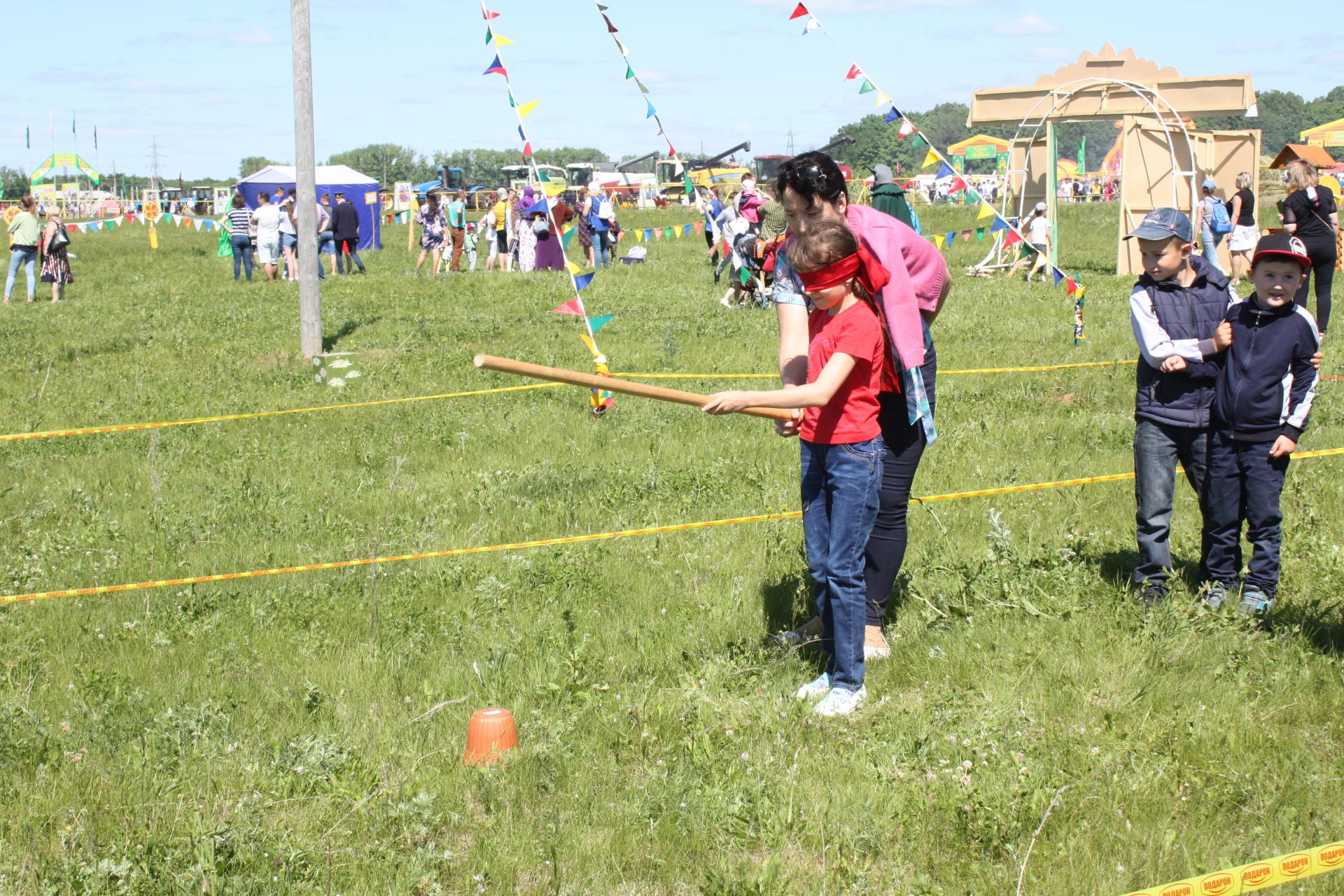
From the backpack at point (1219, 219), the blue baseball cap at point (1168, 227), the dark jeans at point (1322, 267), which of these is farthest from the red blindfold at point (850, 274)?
the backpack at point (1219, 219)

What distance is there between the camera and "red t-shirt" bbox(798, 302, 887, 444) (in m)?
4.35

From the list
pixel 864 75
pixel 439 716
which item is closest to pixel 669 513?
pixel 439 716

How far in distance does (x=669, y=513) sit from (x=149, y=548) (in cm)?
305

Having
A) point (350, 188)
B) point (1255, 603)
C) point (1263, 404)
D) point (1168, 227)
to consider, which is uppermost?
point (350, 188)

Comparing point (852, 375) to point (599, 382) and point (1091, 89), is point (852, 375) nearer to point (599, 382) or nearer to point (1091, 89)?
point (599, 382)

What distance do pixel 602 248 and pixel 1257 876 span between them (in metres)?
22.8

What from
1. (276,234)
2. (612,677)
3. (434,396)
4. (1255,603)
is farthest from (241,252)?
(1255,603)

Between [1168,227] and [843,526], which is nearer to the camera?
[843,526]

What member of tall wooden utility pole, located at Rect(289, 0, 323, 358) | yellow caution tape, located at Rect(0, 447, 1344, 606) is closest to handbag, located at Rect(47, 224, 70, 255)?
tall wooden utility pole, located at Rect(289, 0, 323, 358)

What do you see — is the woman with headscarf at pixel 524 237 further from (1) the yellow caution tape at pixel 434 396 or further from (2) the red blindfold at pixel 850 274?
(2) the red blindfold at pixel 850 274

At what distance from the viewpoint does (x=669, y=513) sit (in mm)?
7348

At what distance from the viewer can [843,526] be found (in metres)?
4.50

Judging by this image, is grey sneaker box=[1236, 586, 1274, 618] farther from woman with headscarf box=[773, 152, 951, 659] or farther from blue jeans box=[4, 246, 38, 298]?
blue jeans box=[4, 246, 38, 298]

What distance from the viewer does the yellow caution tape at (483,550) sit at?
19.7ft
